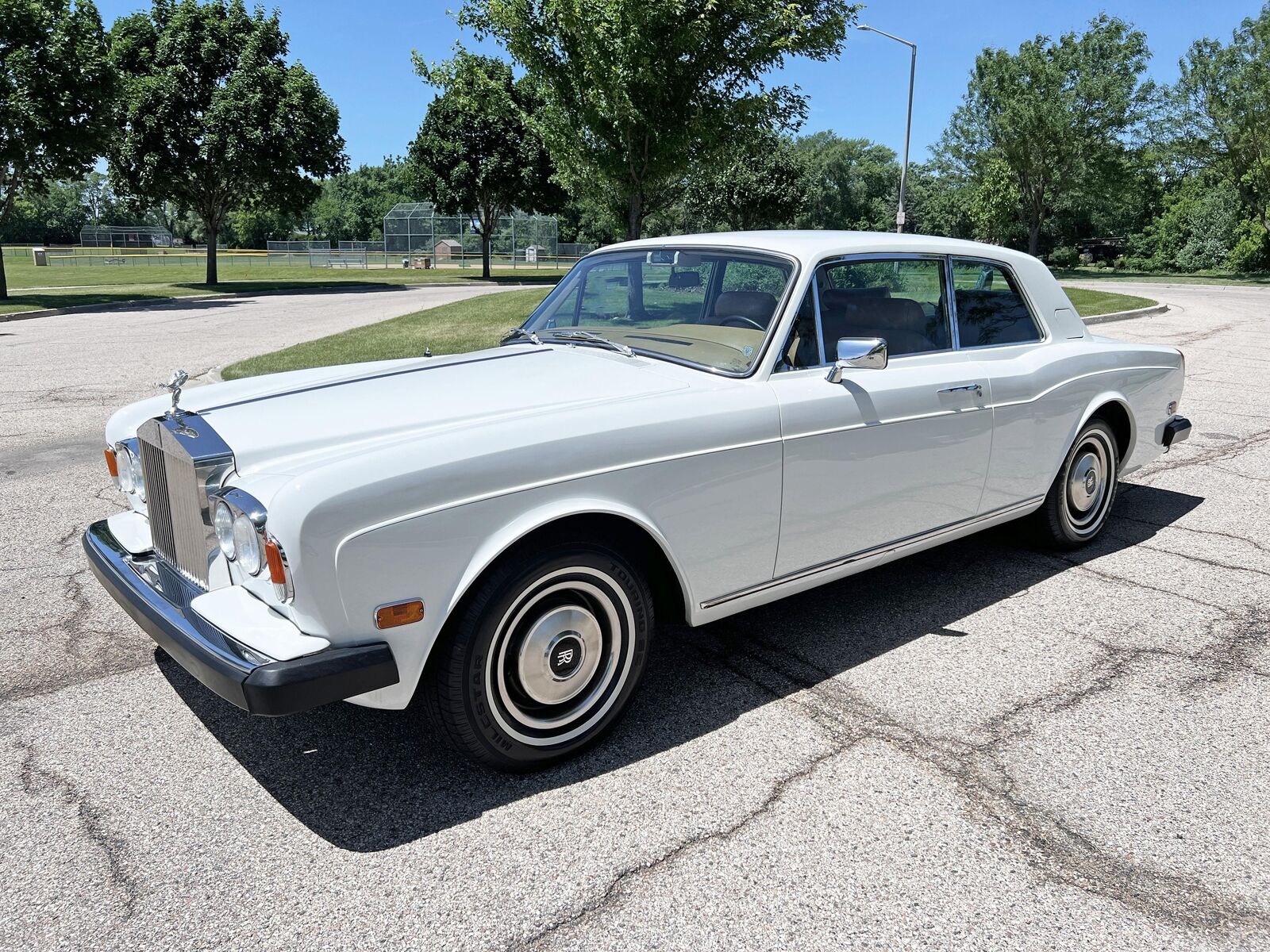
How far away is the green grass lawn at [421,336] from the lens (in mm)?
11633

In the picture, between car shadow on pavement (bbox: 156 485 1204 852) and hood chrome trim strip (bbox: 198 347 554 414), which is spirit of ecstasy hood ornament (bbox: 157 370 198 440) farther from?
car shadow on pavement (bbox: 156 485 1204 852)

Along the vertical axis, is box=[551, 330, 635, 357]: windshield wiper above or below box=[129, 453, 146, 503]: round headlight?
above

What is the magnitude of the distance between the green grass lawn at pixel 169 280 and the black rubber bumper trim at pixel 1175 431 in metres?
22.4

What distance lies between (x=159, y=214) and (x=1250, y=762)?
129179mm

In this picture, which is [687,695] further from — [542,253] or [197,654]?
[542,253]

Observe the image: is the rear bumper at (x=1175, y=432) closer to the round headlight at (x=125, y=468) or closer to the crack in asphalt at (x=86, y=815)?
the round headlight at (x=125, y=468)

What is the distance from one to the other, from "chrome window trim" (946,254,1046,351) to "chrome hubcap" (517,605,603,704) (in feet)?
7.70

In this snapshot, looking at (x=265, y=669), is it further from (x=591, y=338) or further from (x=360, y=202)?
(x=360, y=202)

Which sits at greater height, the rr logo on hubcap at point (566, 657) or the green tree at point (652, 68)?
the green tree at point (652, 68)

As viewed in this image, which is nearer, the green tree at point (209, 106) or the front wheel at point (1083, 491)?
the front wheel at point (1083, 491)

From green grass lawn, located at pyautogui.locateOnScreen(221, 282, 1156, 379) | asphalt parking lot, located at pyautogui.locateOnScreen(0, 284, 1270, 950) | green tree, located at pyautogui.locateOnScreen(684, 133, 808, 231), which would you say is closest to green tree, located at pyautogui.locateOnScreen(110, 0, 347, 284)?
green grass lawn, located at pyautogui.locateOnScreen(221, 282, 1156, 379)

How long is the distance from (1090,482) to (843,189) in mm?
79021

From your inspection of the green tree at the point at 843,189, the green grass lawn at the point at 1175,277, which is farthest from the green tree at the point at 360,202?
the green grass lawn at the point at 1175,277

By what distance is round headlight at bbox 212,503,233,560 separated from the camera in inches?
105
